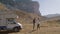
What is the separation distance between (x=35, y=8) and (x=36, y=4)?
296 cm

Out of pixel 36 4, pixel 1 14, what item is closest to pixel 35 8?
pixel 36 4

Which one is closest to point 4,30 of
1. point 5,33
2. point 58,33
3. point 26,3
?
point 5,33

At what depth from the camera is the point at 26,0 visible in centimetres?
13500

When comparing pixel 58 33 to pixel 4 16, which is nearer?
pixel 58 33

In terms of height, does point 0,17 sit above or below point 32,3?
below

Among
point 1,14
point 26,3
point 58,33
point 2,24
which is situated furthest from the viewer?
point 26,3

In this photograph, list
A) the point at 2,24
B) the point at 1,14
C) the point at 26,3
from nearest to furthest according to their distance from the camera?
the point at 2,24 → the point at 1,14 → the point at 26,3

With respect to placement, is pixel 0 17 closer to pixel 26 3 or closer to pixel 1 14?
pixel 1 14

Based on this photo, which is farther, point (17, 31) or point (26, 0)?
point (26, 0)

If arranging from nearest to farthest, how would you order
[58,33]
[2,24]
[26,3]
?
1. [58,33]
2. [2,24]
3. [26,3]

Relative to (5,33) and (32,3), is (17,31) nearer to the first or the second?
(5,33)

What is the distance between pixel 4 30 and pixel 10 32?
0.86 m

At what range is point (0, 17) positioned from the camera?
83.6 feet

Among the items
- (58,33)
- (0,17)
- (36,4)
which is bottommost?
(58,33)
